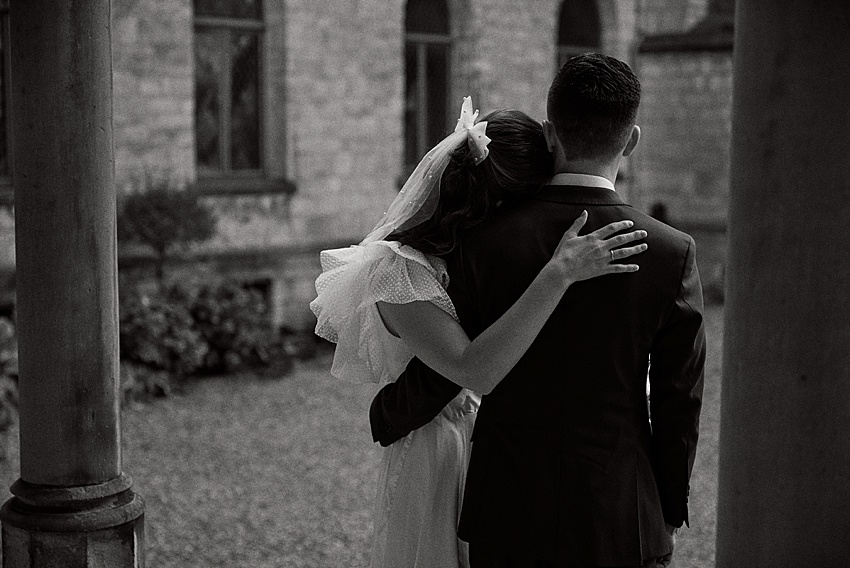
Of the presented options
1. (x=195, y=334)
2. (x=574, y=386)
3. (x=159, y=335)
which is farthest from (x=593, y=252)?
(x=195, y=334)

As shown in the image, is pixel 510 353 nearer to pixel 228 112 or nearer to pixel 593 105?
pixel 593 105

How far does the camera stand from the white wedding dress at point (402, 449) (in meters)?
2.87

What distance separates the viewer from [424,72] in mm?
12438

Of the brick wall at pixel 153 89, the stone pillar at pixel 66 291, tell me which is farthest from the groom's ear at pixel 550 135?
the brick wall at pixel 153 89

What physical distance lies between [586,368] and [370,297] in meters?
0.51

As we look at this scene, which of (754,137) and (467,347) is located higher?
(754,137)

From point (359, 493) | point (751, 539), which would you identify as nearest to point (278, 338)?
point (359, 493)

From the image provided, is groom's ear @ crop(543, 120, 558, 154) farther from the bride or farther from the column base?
the column base

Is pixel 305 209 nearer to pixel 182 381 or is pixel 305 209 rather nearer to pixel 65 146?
pixel 182 381

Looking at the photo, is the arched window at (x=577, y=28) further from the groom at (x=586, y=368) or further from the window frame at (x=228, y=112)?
the groom at (x=586, y=368)

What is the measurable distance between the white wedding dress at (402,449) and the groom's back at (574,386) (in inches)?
11.3

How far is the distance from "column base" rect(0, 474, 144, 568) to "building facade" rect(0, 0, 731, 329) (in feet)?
17.1

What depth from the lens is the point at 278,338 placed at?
1001 cm

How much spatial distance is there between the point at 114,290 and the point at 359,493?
277 centimetres
